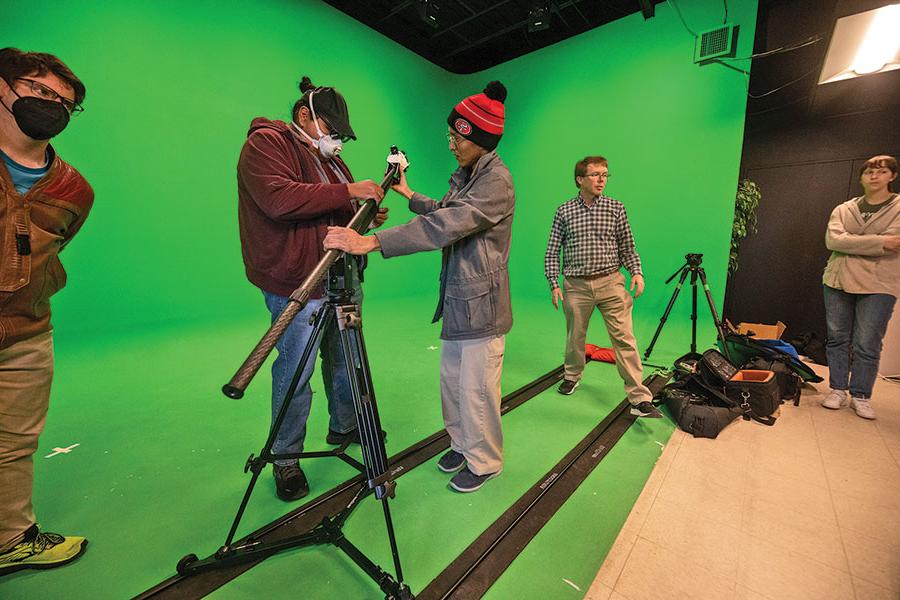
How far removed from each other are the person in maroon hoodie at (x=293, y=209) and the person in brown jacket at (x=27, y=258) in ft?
1.61

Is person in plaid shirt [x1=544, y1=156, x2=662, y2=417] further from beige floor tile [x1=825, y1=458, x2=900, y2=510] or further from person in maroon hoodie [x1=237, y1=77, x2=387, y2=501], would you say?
person in maroon hoodie [x1=237, y1=77, x2=387, y2=501]

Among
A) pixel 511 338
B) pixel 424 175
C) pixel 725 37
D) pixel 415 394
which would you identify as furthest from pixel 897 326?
pixel 424 175

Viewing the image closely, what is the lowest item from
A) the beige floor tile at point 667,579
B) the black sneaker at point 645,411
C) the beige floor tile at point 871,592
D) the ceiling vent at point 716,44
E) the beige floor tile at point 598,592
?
the beige floor tile at point 871,592

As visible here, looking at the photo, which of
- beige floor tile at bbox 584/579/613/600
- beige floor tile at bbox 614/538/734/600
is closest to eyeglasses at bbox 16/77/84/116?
beige floor tile at bbox 584/579/613/600

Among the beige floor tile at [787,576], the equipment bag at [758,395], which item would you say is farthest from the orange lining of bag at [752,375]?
the beige floor tile at [787,576]

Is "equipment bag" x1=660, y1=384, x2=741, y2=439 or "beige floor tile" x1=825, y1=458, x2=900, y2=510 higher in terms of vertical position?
"equipment bag" x1=660, y1=384, x2=741, y2=439

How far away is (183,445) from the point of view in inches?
74.9

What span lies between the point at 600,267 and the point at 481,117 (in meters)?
1.31

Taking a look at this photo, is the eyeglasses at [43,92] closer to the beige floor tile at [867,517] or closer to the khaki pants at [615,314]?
the khaki pants at [615,314]

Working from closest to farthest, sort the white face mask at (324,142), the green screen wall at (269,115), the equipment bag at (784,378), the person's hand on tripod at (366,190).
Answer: the person's hand on tripod at (366,190) → the white face mask at (324,142) → the equipment bag at (784,378) → the green screen wall at (269,115)

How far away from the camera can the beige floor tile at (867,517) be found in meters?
1.41

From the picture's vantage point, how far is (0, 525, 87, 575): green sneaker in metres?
1.16

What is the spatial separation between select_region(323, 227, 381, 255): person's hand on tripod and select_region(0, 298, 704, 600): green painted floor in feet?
3.37

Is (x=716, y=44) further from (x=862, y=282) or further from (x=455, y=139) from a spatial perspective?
(x=455, y=139)
